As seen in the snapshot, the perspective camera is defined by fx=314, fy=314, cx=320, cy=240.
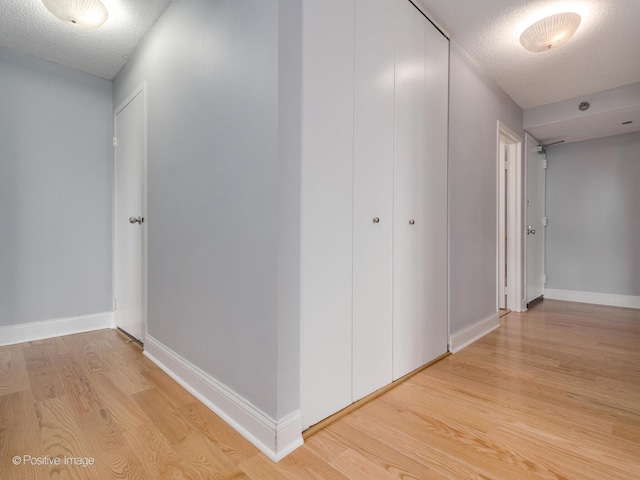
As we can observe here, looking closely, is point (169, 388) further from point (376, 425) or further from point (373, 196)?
point (373, 196)

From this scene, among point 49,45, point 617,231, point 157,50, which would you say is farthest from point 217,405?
point 617,231

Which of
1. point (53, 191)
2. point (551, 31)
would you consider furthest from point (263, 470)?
point (551, 31)

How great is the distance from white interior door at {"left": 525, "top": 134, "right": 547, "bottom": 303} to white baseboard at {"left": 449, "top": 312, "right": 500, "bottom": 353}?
49.8 inches

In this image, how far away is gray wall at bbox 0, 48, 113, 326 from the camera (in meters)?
2.43

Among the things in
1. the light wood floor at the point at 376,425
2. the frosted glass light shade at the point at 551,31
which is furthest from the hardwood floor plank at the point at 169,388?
the frosted glass light shade at the point at 551,31

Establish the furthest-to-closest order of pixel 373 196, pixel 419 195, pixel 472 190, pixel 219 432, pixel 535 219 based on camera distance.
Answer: pixel 535 219
pixel 472 190
pixel 419 195
pixel 373 196
pixel 219 432

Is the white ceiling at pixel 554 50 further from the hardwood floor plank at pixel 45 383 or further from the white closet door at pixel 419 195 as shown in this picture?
the hardwood floor plank at pixel 45 383

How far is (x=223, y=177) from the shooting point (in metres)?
1.53

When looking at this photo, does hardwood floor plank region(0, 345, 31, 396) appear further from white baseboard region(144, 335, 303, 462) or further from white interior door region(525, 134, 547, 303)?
white interior door region(525, 134, 547, 303)

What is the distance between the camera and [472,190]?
2.58 meters

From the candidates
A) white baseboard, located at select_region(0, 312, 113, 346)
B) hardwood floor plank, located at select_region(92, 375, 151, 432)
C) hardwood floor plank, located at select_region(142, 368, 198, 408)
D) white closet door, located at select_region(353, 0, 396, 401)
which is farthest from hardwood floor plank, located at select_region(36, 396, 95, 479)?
white baseboard, located at select_region(0, 312, 113, 346)

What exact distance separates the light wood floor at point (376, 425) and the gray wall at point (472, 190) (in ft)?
1.74

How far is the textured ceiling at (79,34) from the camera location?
1.98m

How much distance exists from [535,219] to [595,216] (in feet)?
2.49
